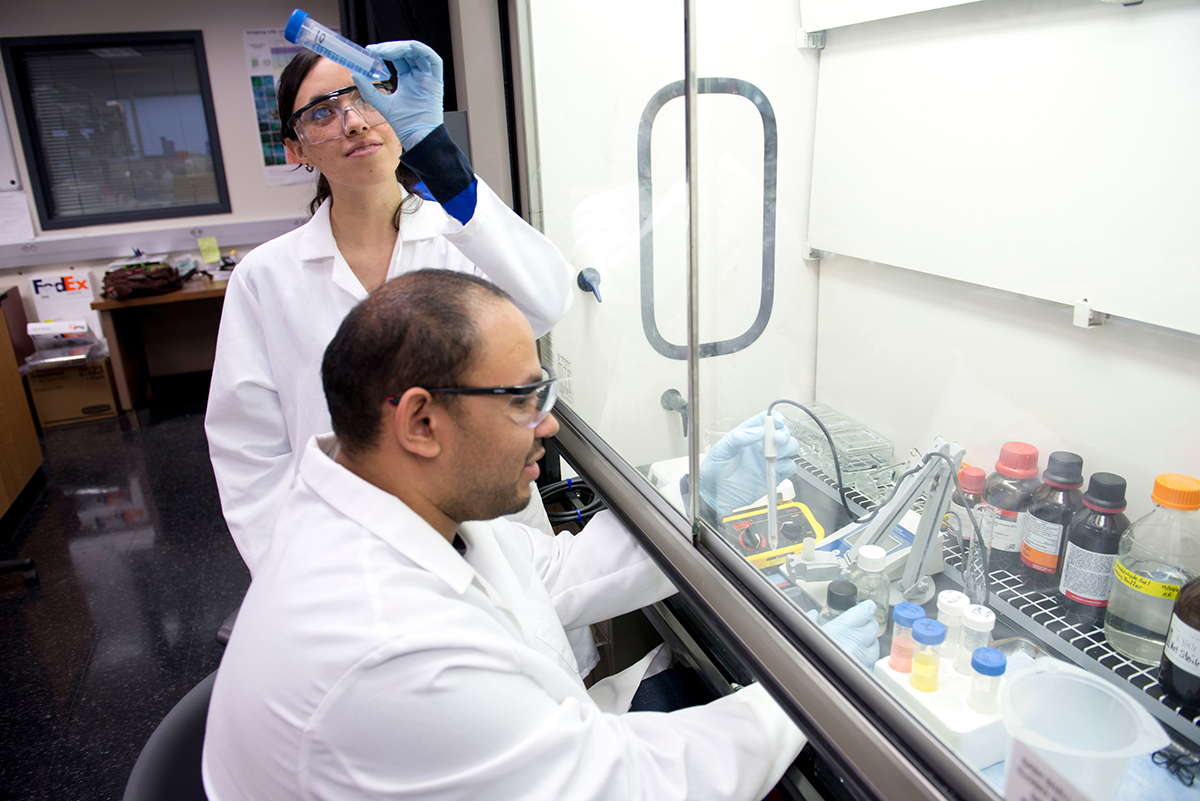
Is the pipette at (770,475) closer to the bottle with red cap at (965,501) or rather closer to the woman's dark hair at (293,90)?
the bottle with red cap at (965,501)

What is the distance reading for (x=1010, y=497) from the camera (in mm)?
1068

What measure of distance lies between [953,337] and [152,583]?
108 inches

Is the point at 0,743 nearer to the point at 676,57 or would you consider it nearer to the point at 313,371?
the point at 313,371

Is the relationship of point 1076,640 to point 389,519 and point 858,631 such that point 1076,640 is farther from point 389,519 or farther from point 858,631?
point 389,519

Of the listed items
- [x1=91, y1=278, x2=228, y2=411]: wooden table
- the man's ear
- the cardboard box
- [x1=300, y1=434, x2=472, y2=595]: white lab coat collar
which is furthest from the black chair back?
the cardboard box

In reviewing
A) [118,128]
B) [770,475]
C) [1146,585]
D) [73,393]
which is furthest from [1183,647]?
[118,128]

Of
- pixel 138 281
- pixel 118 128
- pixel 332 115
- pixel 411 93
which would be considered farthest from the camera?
pixel 118 128

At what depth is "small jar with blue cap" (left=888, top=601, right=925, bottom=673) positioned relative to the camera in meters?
0.83

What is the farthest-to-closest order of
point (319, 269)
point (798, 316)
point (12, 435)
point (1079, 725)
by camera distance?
1. point (12, 435)
2. point (798, 316)
3. point (319, 269)
4. point (1079, 725)

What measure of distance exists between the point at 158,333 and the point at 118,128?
1.28 meters

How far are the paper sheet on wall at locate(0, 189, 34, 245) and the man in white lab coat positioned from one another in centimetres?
477

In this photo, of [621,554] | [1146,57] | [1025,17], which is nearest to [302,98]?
[621,554]

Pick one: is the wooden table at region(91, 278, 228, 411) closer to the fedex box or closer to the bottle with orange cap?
the fedex box

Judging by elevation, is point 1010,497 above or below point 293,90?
below
